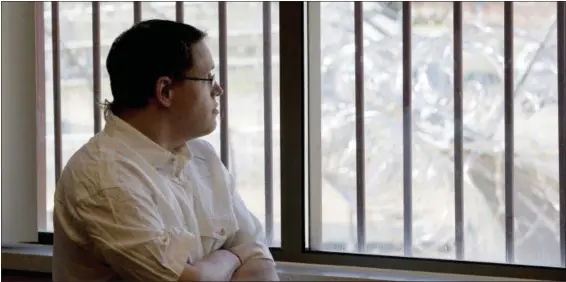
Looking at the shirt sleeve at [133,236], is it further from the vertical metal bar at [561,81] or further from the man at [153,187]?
the vertical metal bar at [561,81]

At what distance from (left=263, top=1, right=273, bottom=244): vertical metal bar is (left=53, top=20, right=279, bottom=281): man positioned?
1.54 ft

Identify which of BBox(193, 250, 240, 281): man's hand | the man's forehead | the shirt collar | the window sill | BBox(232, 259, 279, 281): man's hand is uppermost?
the man's forehead

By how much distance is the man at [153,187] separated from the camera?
1.56 metres

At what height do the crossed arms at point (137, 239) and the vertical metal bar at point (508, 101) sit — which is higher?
the vertical metal bar at point (508, 101)

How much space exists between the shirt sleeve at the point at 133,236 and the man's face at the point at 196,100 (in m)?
0.21

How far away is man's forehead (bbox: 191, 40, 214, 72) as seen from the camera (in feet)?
5.65

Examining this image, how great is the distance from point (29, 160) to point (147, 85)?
975 mm

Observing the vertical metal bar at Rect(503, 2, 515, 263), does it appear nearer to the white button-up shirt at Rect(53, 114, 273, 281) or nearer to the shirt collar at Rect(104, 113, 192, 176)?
the white button-up shirt at Rect(53, 114, 273, 281)

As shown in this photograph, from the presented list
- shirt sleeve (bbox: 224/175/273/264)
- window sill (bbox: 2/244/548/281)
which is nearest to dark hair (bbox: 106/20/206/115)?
shirt sleeve (bbox: 224/175/273/264)

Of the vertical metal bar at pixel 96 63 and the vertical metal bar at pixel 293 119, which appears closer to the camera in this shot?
the vertical metal bar at pixel 293 119

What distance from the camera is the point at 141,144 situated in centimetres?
169

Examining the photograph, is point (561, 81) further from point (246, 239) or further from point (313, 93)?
point (246, 239)

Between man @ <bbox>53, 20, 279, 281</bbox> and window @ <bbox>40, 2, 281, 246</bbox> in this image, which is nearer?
man @ <bbox>53, 20, 279, 281</bbox>

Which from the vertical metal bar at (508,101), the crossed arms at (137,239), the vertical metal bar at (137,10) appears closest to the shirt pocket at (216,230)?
the crossed arms at (137,239)
